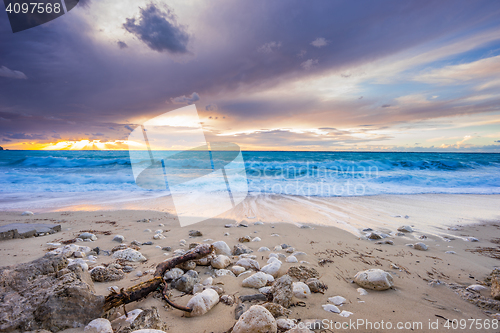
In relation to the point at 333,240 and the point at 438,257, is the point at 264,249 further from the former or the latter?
the point at 438,257

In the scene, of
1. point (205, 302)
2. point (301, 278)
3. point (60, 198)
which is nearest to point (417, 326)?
point (301, 278)

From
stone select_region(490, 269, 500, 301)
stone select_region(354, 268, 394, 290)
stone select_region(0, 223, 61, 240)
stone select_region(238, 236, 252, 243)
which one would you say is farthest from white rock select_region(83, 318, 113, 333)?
stone select_region(0, 223, 61, 240)

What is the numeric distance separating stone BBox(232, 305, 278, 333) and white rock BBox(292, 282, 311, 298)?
1.97 ft

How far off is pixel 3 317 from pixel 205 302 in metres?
1.26

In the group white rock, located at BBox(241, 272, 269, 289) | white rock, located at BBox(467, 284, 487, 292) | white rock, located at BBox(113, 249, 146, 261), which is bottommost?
white rock, located at BBox(467, 284, 487, 292)

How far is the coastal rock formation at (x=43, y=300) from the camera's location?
51.5 inches

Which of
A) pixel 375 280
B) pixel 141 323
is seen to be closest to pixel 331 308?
pixel 375 280

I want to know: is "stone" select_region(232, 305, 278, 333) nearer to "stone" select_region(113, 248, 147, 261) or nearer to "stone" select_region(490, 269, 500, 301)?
"stone" select_region(113, 248, 147, 261)

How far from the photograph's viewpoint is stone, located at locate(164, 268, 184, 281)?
2131mm

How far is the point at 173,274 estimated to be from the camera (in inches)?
85.5

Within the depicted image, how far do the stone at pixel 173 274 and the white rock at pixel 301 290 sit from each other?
1220 millimetres

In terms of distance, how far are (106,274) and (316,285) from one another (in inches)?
88.4

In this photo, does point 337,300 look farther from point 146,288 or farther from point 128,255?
point 128,255

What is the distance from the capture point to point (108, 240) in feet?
11.8
